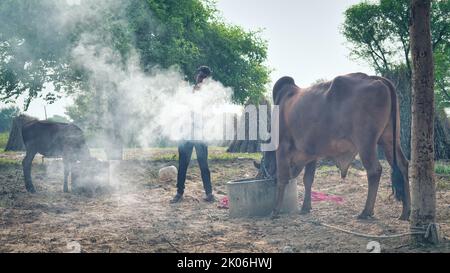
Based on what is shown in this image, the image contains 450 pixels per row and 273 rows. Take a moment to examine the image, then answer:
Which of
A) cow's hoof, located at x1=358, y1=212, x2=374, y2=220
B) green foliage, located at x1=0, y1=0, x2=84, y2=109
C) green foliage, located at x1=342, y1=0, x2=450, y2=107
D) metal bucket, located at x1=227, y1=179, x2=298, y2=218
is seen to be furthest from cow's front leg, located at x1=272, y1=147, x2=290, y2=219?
green foliage, located at x1=342, y1=0, x2=450, y2=107

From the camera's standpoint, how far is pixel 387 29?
23859 mm

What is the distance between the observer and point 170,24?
15.8 m

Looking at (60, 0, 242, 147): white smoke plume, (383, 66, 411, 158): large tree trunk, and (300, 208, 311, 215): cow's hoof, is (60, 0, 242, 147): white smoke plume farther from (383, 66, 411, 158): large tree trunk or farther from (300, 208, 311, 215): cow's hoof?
(383, 66, 411, 158): large tree trunk

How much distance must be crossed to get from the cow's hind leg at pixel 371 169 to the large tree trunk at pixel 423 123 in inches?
49.1

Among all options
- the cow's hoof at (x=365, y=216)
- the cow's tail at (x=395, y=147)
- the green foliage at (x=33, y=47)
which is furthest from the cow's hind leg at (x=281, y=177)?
the green foliage at (x=33, y=47)

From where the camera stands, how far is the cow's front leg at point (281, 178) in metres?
6.58

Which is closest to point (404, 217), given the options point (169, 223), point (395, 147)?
point (395, 147)

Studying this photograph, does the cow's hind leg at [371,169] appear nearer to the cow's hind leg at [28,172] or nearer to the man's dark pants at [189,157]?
the man's dark pants at [189,157]

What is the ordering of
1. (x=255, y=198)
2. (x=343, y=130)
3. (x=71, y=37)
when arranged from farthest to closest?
(x=71, y=37) → (x=255, y=198) → (x=343, y=130)

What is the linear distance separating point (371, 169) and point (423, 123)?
5.06 feet

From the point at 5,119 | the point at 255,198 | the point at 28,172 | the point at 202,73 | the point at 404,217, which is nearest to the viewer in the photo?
the point at 404,217

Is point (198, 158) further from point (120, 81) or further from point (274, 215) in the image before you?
point (120, 81)

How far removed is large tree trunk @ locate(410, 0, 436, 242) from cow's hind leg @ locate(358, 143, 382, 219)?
1248mm
